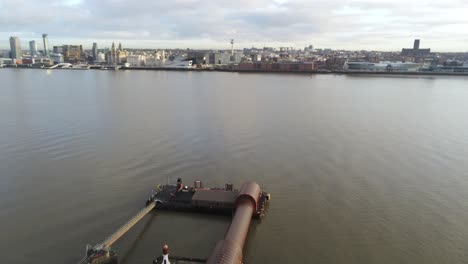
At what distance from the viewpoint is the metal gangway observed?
15.7ft

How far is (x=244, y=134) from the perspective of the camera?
12.4 meters

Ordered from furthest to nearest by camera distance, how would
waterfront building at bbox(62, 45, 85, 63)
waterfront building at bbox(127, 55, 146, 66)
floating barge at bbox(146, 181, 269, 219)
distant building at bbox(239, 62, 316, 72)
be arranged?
waterfront building at bbox(62, 45, 85, 63) < waterfront building at bbox(127, 55, 146, 66) < distant building at bbox(239, 62, 316, 72) < floating barge at bbox(146, 181, 269, 219)

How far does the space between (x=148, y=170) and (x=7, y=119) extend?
968 cm

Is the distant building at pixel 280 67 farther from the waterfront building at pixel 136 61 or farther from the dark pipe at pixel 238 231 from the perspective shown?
the dark pipe at pixel 238 231

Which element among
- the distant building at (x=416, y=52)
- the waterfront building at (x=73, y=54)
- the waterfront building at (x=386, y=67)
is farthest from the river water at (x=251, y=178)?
the distant building at (x=416, y=52)

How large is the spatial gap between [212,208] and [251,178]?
1862mm

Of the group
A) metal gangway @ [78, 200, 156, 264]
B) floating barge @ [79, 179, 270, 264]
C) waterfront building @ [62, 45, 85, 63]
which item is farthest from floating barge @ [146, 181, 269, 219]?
waterfront building @ [62, 45, 85, 63]

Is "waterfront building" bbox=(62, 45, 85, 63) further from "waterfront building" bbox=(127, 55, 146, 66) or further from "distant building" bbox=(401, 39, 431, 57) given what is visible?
"distant building" bbox=(401, 39, 431, 57)

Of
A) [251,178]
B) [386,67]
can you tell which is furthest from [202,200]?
[386,67]

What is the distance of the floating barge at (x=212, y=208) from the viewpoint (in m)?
4.70

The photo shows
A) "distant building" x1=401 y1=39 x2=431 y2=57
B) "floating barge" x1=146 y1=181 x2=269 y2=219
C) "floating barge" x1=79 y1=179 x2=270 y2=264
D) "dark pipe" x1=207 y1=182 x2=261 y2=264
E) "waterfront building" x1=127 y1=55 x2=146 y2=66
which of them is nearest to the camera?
"dark pipe" x1=207 y1=182 x2=261 y2=264

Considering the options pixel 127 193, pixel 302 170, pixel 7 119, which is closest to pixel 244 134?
pixel 302 170

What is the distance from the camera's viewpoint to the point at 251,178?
8219 millimetres

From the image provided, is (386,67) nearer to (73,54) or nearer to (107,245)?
(107,245)
